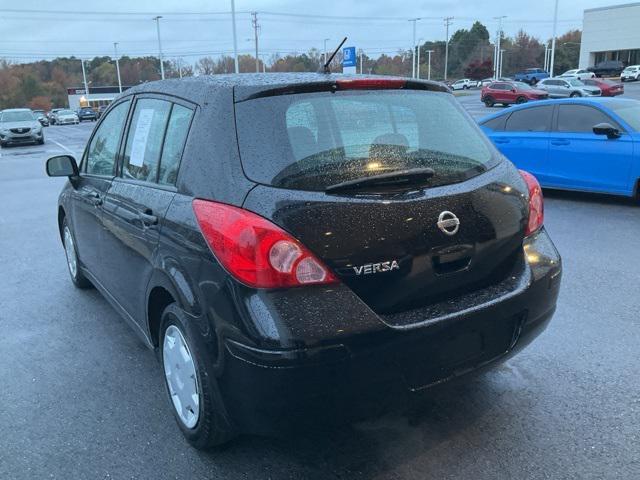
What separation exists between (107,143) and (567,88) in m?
38.5

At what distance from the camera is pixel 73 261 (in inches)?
203

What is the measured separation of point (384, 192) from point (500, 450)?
135 cm

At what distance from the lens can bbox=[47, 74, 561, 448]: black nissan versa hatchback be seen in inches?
86.8

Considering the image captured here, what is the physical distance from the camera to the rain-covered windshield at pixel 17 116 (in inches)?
997

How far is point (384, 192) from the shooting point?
7.95 ft

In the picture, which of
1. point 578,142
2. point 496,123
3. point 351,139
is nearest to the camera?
point 351,139

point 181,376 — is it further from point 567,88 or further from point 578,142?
point 567,88

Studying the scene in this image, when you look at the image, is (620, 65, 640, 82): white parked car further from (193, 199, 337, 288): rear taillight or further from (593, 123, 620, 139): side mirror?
(193, 199, 337, 288): rear taillight

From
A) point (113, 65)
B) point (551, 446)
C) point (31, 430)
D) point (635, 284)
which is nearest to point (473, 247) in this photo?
point (551, 446)

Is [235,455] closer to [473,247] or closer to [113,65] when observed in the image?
[473,247]

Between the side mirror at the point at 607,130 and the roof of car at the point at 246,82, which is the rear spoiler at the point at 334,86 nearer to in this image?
the roof of car at the point at 246,82

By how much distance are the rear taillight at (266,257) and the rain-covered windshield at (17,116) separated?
87.6 feet

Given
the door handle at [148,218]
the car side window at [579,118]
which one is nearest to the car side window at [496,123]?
the car side window at [579,118]

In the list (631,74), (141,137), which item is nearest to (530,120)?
(141,137)
